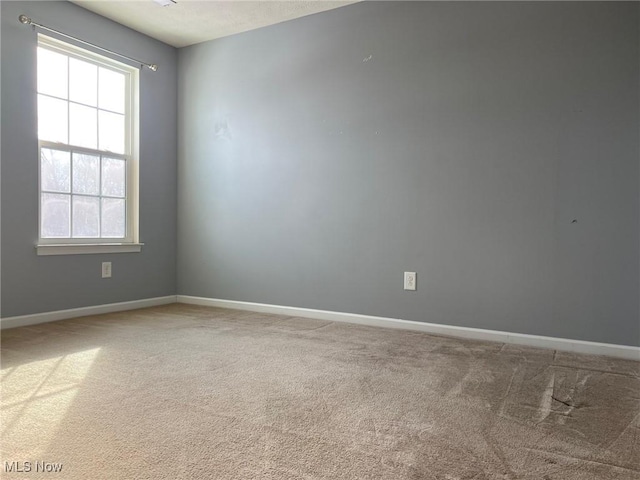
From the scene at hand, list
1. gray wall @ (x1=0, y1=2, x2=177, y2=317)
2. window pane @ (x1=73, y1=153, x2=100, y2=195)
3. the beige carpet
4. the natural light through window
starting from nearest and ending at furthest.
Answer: the beige carpet → the natural light through window → gray wall @ (x1=0, y1=2, x2=177, y2=317) → window pane @ (x1=73, y1=153, x2=100, y2=195)

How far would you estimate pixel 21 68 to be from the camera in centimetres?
285

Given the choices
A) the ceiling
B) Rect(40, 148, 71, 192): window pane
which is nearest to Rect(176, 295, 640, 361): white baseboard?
Rect(40, 148, 71, 192): window pane

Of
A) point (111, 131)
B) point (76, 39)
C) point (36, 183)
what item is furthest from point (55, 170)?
point (76, 39)

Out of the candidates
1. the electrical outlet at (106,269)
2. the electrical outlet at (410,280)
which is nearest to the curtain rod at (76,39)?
the electrical outlet at (106,269)

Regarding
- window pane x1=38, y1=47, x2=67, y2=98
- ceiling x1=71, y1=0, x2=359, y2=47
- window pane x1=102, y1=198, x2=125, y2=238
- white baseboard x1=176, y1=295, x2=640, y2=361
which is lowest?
white baseboard x1=176, y1=295, x2=640, y2=361

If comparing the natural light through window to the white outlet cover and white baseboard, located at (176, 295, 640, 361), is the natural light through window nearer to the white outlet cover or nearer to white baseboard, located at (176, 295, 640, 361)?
white baseboard, located at (176, 295, 640, 361)

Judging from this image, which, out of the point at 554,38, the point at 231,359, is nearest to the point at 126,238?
the point at 231,359

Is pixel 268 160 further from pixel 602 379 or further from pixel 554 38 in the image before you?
pixel 602 379

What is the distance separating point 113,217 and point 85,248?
0.36 meters

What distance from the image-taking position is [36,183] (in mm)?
2965

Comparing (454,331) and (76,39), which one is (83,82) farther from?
(454,331)

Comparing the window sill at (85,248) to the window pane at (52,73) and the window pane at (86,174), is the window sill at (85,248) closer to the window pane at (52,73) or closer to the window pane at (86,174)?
the window pane at (86,174)

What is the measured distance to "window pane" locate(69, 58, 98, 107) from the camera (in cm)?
321

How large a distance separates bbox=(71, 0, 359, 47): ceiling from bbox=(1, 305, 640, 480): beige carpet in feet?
7.52
